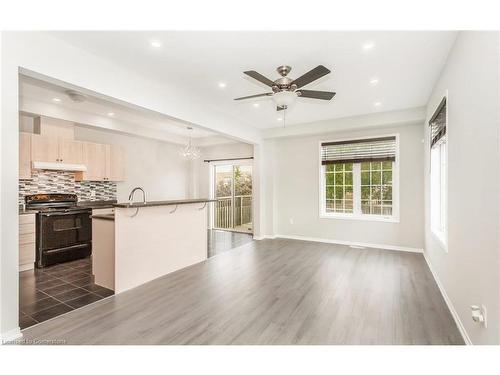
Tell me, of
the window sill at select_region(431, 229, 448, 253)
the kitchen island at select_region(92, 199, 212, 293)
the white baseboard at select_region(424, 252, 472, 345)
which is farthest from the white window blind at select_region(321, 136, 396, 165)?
the kitchen island at select_region(92, 199, 212, 293)

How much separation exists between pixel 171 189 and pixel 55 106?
11.5ft

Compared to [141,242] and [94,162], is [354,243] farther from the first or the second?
[94,162]

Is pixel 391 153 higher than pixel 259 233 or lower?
higher

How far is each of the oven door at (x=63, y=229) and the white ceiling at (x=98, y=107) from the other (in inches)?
76.2

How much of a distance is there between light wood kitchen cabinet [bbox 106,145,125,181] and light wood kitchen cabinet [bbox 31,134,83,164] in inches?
22.9

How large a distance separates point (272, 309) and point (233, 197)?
5115 mm

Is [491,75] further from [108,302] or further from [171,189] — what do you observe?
[171,189]

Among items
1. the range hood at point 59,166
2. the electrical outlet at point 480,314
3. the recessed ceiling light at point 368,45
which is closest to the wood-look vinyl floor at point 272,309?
the electrical outlet at point 480,314

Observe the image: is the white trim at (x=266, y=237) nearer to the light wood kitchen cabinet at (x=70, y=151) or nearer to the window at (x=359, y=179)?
the window at (x=359, y=179)

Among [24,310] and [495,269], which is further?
[24,310]

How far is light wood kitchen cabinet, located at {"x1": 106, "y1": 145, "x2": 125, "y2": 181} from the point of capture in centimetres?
545

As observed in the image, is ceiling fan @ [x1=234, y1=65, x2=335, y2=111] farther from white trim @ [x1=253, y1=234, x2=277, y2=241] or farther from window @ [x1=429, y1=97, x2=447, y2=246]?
white trim @ [x1=253, y1=234, x2=277, y2=241]
